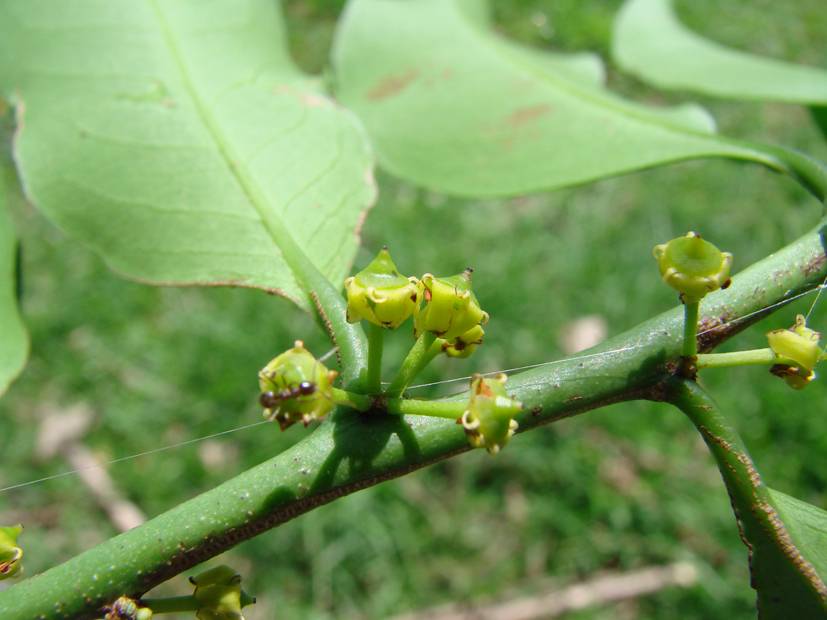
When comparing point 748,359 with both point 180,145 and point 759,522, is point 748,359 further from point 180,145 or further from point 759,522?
point 180,145

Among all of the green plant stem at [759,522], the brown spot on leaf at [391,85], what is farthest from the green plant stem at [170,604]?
the brown spot on leaf at [391,85]

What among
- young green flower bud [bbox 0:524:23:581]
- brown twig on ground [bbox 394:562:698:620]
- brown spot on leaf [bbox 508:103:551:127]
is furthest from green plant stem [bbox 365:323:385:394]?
brown twig on ground [bbox 394:562:698:620]

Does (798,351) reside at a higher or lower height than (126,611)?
higher

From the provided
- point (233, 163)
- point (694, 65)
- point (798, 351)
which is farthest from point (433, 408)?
point (694, 65)

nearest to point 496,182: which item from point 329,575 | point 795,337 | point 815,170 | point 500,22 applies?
point 815,170

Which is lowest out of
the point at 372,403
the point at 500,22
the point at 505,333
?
the point at 505,333

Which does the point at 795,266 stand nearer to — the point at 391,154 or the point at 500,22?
the point at 391,154
